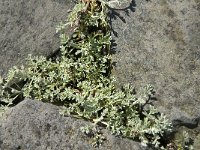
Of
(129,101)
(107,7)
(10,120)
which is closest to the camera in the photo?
(10,120)

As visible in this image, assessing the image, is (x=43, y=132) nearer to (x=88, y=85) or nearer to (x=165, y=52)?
(x=88, y=85)

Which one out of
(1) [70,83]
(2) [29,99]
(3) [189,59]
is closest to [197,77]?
(3) [189,59]

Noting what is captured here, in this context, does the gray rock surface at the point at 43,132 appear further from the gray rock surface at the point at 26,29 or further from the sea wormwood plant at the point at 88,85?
the gray rock surface at the point at 26,29

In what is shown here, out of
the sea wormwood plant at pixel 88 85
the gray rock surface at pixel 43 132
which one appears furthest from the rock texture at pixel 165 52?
the gray rock surface at pixel 43 132

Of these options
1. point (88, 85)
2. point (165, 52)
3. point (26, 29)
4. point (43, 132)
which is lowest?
point (43, 132)

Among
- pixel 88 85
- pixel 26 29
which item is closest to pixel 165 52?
pixel 88 85

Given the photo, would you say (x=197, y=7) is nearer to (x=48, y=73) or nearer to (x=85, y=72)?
(x=85, y=72)

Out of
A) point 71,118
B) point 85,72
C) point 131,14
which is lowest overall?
point 71,118
